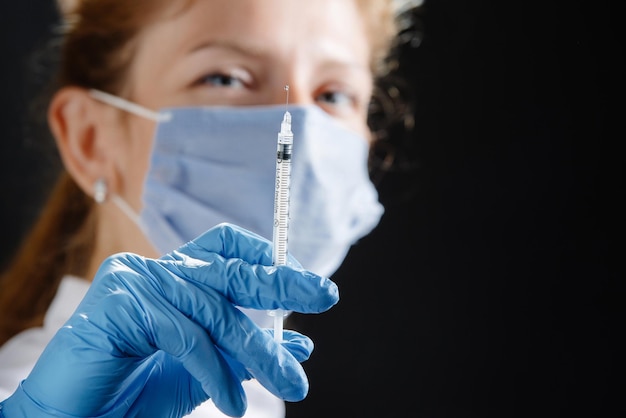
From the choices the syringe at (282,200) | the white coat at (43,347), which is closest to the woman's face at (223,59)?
the white coat at (43,347)

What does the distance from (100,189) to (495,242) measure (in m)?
0.85

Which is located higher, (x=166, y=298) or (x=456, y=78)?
(x=456, y=78)

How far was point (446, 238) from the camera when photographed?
1.54m

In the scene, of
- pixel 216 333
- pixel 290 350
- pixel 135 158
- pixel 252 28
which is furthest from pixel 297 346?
pixel 252 28

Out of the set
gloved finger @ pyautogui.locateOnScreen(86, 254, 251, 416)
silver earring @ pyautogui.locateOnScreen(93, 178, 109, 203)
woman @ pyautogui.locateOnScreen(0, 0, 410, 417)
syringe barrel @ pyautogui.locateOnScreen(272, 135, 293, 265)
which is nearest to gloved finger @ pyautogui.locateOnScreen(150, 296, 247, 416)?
gloved finger @ pyautogui.locateOnScreen(86, 254, 251, 416)

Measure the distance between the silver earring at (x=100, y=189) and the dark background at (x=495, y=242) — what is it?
47cm

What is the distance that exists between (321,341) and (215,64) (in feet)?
1.97

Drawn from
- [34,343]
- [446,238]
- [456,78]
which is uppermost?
[456,78]

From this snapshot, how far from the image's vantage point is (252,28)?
4.52 ft

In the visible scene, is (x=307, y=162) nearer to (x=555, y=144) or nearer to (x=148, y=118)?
(x=148, y=118)

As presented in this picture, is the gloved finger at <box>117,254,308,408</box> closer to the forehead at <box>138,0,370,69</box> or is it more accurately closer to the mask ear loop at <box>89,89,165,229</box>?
the mask ear loop at <box>89,89,165,229</box>

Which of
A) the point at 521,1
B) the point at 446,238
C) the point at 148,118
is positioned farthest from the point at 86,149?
the point at 521,1

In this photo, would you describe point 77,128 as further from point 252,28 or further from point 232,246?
point 232,246

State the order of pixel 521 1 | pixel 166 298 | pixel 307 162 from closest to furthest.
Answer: pixel 166 298
pixel 307 162
pixel 521 1
